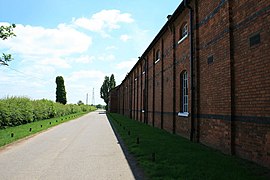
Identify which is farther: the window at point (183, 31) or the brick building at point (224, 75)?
the window at point (183, 31)

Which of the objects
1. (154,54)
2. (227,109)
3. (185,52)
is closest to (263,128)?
(227,109)

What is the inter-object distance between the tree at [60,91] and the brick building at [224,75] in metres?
54.8

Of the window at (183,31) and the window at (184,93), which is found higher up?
the window at (183,31)

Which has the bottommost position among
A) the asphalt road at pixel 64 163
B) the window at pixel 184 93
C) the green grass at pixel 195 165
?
the asphalt road at pixel 64 163

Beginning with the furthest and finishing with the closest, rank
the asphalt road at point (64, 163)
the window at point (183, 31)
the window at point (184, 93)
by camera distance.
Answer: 1. the window at point (183, 31)
2. the window at point (184, 93)
3. the asphalt road at point (64, 163)

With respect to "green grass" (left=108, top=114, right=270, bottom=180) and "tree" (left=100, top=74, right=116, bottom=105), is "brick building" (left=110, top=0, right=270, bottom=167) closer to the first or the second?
"green grass" (left=108, top=114, right=270, bottom=180)

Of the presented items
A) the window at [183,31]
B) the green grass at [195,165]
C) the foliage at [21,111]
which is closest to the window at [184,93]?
the window at [183,31]

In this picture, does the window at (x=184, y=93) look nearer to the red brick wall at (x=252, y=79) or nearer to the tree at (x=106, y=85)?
the red brick wall at (x=252, y=79)

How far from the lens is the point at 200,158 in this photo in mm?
6852

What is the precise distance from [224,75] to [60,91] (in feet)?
201

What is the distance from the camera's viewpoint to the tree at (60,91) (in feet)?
210

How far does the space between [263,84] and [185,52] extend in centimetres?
580

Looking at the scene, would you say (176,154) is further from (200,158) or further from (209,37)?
(209,37)

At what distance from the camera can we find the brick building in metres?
6.12
